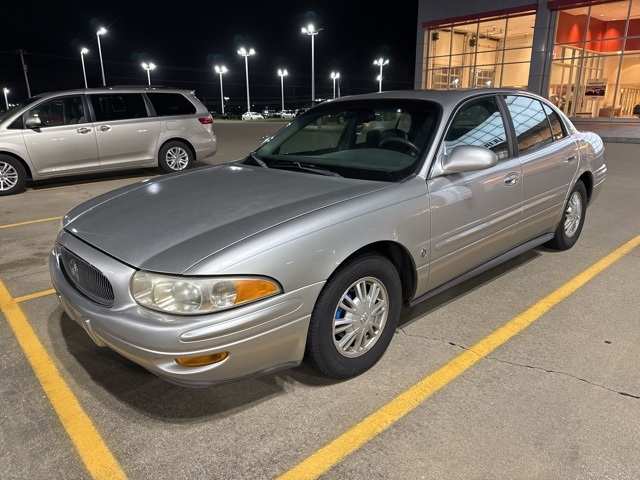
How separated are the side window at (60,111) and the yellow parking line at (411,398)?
7867mm

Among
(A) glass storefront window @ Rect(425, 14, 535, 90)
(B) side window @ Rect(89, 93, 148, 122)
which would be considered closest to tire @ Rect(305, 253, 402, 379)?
(B) side window @ Rect(89, 93, 148, 122)

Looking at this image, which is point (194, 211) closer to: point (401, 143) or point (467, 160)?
point (401, 143)

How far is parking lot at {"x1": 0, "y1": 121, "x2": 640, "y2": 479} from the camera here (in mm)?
2203

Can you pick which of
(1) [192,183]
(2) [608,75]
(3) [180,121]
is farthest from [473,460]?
(2) [608,75]

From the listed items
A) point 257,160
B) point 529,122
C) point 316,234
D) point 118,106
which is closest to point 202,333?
point 316,234

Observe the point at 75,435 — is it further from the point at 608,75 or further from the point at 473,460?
the point at 608,75

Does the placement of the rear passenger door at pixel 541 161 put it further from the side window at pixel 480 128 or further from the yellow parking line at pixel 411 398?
the yellow parking line at pixel 411 398

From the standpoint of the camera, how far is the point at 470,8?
28.0 metres

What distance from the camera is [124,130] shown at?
8.84 m

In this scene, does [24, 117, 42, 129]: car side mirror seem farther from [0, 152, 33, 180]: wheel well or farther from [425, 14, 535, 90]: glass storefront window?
[425, 14, 535, 90]: glass storefront window

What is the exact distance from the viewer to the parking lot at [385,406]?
86.7 inches

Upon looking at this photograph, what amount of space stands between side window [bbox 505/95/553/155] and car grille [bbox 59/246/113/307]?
A: 3.10 m

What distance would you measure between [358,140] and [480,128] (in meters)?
0.89

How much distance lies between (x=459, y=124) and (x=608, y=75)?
2803 cm
